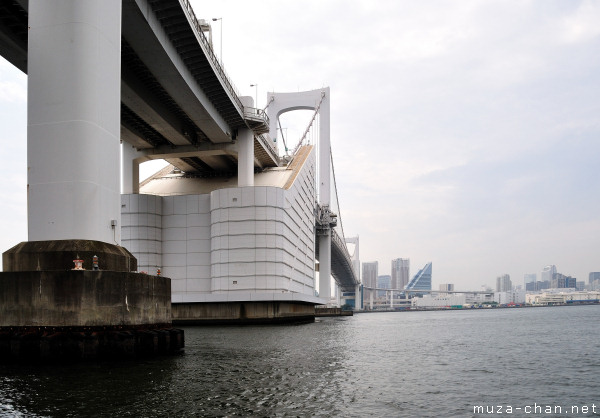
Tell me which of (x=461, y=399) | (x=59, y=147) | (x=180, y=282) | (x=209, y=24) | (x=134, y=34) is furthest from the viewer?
(x=180, y=282)

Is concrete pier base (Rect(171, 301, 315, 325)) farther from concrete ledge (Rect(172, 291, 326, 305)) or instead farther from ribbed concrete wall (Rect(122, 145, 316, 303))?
ribbed concrete wall (Rect(122, 145, 316, 303))

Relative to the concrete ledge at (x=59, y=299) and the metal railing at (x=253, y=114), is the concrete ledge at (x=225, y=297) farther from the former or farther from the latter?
the concrete ledge at (x=59, y=299)

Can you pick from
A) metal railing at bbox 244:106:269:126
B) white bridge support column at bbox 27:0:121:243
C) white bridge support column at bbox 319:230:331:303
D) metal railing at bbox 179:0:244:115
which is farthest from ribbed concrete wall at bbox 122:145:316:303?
white bridge support column at bbox 319:230:331:303

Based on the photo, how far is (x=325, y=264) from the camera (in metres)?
105

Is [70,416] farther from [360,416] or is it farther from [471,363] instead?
[471,363]

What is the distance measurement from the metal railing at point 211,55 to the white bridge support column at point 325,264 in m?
51.5

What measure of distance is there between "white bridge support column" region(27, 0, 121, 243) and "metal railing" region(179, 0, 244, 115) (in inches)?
489

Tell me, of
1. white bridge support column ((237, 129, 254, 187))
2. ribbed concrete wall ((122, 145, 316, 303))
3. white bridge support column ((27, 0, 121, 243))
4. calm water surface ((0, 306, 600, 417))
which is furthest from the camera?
white bridge support column ((237, 129, 254, 187))

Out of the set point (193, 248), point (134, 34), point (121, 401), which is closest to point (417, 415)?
point (121, 401)

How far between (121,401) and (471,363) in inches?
535

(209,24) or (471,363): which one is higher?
(209,24)

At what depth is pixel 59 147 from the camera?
22.4 metres

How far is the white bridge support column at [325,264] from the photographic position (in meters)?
105

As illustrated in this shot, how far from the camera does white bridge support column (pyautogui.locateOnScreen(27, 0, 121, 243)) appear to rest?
875 inches
